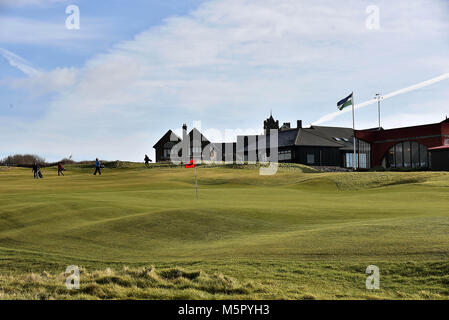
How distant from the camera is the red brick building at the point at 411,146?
62.5 meters

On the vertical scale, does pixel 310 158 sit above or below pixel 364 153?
below

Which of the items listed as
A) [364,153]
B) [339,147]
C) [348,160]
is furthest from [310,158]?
[364,153]

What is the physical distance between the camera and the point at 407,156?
7231 centimetres

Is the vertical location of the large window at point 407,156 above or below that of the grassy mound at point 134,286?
above

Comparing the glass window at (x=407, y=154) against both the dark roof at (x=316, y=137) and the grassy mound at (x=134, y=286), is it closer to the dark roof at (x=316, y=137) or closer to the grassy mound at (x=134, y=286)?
the dark roof at (x=316, y=137)

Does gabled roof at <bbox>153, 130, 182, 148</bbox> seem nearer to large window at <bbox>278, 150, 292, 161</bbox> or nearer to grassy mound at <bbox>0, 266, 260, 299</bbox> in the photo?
large window at <bbox>278, 150, 292, 161</bbox>

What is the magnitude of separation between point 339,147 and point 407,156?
2360 cm

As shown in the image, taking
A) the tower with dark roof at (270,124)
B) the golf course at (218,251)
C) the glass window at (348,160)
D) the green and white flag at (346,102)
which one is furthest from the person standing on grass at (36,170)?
the tower with dark roof at (270,124)

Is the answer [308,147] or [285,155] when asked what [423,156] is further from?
[285,155]

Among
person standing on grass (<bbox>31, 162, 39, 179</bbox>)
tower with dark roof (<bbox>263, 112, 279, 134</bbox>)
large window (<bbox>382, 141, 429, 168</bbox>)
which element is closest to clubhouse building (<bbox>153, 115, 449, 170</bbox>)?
large window (<bbox>382, 141, 429, 168</bbox>)

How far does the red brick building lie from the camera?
6247cm

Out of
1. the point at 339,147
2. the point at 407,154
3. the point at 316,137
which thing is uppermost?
the point at 316,137
